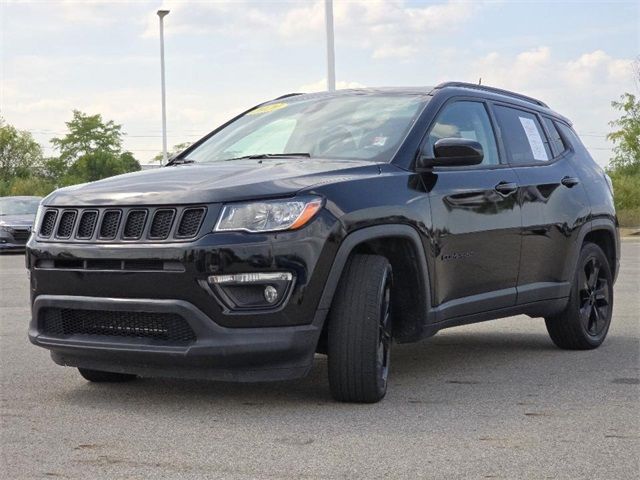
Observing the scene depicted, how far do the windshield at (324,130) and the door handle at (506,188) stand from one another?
703 mm

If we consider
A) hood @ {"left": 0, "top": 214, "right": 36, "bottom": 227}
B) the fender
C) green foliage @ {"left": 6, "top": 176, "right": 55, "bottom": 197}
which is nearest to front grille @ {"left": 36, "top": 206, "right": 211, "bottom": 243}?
the fender

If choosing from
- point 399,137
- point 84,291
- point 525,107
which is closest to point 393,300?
point 399,137

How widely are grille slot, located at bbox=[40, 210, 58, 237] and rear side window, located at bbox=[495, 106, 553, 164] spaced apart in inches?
117

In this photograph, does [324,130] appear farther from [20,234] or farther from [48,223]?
[20,234]

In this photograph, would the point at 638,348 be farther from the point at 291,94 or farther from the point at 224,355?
the point at 224,355

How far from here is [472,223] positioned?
6.50 m

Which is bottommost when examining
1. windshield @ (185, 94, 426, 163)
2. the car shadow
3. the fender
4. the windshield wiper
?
the car shadow

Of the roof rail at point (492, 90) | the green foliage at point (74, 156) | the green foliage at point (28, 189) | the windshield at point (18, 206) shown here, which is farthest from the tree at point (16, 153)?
the roof rail at point (492, 90)

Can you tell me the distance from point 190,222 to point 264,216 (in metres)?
0.35

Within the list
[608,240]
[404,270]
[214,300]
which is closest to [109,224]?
[214,300]

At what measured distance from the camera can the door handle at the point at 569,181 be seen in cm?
769

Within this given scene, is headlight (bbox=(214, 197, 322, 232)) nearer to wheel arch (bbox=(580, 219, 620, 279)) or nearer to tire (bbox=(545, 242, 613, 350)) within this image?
tire (bbox=(545, 242, 613, 350))

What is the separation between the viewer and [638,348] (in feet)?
26.3

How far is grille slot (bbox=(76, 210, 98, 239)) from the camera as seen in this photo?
5.58m
